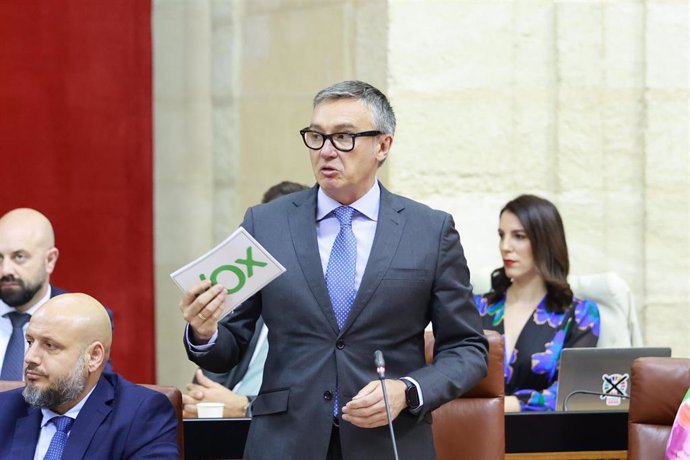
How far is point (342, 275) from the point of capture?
2861 mm

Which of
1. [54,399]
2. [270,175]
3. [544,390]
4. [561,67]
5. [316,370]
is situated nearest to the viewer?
[316,370]

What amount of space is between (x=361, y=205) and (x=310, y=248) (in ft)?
0.55

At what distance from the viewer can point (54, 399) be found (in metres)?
3.05

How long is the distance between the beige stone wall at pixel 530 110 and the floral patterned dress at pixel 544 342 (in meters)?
0.45

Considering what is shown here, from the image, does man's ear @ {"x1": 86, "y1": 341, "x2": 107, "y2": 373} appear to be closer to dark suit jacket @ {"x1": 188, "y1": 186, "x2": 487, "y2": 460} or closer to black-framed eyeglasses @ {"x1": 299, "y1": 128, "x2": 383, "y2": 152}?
dark suit jacket @ {"x1": 188, "y1": 186, "x2": 487, "y2": 460}

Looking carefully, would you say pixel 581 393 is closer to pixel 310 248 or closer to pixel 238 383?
pixel 238 383

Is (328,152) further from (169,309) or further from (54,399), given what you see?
(169,309)

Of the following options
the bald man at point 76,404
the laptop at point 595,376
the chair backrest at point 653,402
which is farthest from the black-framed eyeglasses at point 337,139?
the laptop at point 595,376

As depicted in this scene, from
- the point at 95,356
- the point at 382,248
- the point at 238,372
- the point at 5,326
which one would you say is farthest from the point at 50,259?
the point at 382,248

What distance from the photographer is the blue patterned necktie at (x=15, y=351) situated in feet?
14.0

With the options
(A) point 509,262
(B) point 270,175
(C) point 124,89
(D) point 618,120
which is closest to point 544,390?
(A) point 509,262

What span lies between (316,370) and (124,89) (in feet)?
10.7

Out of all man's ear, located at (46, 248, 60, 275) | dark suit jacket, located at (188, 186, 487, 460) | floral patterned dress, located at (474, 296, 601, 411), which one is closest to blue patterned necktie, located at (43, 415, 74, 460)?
dark suit jacket, located at (188, 186, 487, 460)

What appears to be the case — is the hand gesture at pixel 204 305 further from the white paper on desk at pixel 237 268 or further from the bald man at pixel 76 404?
the bald man at pixel 76 404
